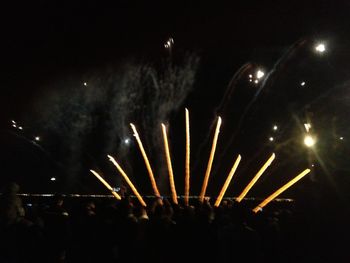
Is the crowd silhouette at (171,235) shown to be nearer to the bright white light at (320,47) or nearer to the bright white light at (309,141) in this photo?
the bright white light at (309,141)

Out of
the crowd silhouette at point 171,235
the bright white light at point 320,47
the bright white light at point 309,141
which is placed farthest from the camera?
the bright white light at point 320,47

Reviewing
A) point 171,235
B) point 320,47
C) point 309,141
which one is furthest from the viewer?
point 320,47

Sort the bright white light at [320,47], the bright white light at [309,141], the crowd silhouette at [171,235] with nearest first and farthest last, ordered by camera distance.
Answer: the crowd silhouette at [171,235] → the bright white light at [309,141] → the bright white light at [320,47]

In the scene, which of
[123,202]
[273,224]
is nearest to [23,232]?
[123,202]

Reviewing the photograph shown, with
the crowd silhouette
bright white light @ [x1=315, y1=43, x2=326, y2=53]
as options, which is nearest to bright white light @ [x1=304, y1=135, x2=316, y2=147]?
bright white light @ [x1=315, y1=43, x2=326, y2=53]

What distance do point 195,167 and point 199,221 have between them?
10198 mm

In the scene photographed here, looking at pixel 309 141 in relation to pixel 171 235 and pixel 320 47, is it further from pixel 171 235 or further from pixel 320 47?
pixel 171 235

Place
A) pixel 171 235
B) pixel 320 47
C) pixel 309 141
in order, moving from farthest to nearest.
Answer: pixel 320 47 < pixel 309 141 < pixel 171 235

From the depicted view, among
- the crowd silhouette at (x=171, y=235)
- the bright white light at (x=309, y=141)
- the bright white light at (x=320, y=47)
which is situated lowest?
the crowd silhouette at (x=171, y=235)

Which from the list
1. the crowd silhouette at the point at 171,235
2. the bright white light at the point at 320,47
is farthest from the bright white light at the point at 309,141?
the crowd silhouette at the point at 171,235

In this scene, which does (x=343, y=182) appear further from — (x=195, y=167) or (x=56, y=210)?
(x=195, y=167)

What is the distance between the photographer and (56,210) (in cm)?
545

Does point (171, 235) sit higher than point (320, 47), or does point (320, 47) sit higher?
point (320, 47)

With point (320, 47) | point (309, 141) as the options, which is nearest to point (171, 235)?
point (309, 141)
